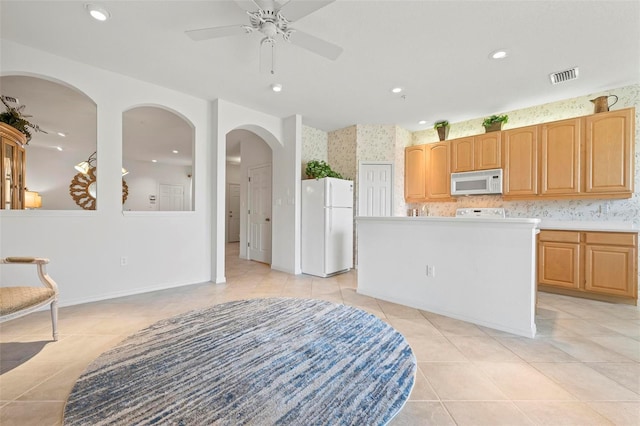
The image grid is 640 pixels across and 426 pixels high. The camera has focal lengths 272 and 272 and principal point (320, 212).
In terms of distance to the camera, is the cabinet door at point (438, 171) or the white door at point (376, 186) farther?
the white door at point (376, 186)

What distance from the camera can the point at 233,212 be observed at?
30.1 ft

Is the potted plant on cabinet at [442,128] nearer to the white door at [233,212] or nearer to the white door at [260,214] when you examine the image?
the white door at [260,214]

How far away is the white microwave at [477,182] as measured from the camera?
4.23 meters

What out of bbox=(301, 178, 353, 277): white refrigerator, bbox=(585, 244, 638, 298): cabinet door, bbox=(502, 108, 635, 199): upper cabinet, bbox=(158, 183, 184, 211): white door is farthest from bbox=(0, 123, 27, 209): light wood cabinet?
bbox=(585, 244, 638, 298): cabinet door

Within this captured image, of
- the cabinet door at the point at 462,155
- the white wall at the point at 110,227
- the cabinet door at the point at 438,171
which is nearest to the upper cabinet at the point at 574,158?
the cabinet door at the point at 462,155

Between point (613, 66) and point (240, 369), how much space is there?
15.6 ft

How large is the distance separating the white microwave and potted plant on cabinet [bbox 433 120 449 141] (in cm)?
79

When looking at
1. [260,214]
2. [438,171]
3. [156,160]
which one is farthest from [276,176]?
[156,160]

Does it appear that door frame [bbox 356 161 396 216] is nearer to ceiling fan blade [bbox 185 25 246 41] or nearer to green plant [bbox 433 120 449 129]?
green plant [bbox 433 120 449 129]

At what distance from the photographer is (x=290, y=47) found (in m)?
2.70

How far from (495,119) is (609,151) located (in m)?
1.43

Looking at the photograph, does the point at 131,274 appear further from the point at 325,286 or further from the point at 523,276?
the point at 523,276

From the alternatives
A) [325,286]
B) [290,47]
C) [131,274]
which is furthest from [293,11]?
[131,274]

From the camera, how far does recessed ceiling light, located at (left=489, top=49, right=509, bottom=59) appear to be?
272 cm
